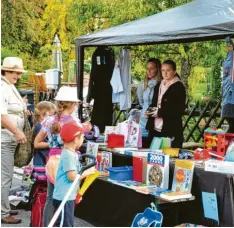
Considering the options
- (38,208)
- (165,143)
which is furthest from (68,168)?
(165,143)

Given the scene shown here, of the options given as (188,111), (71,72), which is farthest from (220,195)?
(71,72)

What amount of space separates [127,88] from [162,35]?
198cm

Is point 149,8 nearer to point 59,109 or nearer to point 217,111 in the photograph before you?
point 217,111

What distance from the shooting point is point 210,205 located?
432 centimetres

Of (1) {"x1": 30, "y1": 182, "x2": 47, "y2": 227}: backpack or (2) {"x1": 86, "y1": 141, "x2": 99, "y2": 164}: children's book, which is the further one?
(2) {"x1": 86, "y1": 141, "x2": 99, "y2": 164}: children's book

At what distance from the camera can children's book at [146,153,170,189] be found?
15.4 feet

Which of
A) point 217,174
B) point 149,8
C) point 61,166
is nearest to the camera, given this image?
point 61,166

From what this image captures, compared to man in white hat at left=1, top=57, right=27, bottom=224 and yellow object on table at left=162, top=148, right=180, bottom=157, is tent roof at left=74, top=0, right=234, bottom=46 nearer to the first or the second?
yellow object on table at left=162, top=148, right=180, bottom=157

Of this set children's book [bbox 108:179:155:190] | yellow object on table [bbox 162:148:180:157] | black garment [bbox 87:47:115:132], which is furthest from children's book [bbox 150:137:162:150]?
black garment [bbox 87:47:115:132]

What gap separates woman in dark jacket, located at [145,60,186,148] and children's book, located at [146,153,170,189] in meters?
1.23

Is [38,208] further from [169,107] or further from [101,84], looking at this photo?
[101,84]

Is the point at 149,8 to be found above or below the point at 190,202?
above

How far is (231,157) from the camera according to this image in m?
4.58

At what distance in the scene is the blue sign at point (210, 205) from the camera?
4266 millimetres
